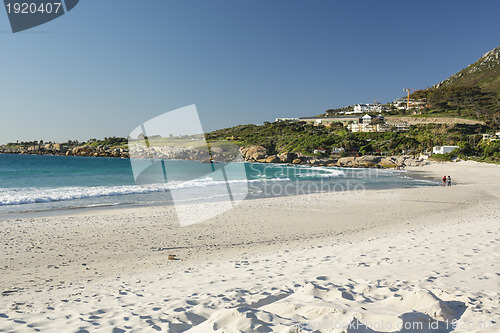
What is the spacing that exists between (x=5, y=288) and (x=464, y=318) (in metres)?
6.64

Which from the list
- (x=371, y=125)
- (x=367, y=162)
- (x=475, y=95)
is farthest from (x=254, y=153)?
(x=475, y=95)

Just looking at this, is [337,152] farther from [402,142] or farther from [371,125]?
[371,125]

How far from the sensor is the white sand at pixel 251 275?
3.24 m

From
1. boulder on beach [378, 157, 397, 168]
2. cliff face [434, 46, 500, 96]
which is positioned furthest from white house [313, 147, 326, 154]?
cliff face [434, 46, 500, 96]

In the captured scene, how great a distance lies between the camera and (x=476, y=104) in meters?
97.1

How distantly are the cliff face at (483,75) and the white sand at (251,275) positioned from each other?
13937 centimetres

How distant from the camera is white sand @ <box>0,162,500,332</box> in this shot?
3.24 meters

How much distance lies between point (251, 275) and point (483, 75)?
175 meters

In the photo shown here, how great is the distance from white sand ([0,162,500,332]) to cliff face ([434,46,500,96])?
139 meters

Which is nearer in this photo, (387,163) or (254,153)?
(387,163)

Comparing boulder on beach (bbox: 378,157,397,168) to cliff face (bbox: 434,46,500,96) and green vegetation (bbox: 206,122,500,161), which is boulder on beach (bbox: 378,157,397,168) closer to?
green vegetation (bbox: 206,122,500,161)

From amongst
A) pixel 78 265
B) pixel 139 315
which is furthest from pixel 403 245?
pixel 78 265

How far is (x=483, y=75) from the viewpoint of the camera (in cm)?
13688

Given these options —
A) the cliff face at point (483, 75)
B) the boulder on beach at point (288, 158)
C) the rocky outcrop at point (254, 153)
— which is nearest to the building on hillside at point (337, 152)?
the boulder on beach at point (288, 158)
